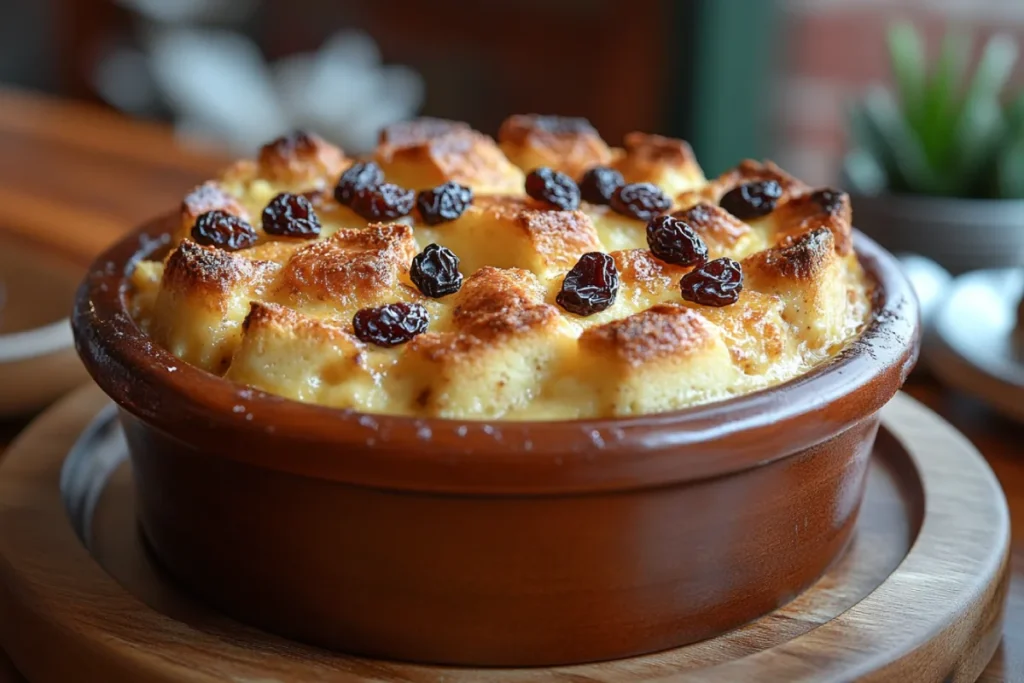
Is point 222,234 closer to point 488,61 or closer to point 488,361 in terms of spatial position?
point 488,361

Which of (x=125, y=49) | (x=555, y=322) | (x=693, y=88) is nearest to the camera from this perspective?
(x=555, y=322)

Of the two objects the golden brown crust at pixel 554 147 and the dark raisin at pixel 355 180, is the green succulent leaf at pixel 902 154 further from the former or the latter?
the dark raisin at pixel 355 180

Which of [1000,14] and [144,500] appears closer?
[144,500]

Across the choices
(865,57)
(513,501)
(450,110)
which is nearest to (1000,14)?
(865,57)

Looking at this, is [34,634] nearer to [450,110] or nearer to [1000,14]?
[1000,14]

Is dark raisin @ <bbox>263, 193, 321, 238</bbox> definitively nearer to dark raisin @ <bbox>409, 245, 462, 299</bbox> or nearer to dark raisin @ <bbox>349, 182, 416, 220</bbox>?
dark raisin @ <bbox>349, 182, 416, 220</bbox>

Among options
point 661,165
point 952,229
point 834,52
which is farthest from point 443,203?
point 834,52

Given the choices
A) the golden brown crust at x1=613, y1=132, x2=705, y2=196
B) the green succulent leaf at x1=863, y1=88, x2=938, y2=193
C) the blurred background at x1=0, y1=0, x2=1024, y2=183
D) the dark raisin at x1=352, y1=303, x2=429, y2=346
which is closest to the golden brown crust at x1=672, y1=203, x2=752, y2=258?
the golden brown crust at x1=613, y1=132, x2=705, y2=196
